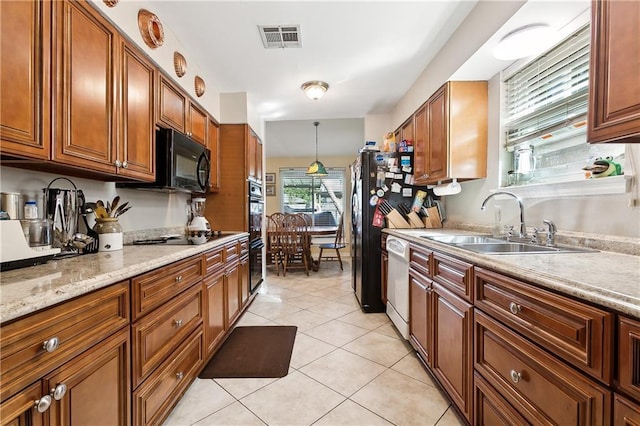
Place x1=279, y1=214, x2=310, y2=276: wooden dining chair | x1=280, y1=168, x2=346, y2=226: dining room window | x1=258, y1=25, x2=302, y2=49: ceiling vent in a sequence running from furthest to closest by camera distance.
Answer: x1=280, y1=168, x2=346, y2=226: dining room window → x1=279, y1=214, x2=310, y2=276: wooden dining chair → x1=258, y1=25, x2=302, y2=49: ceiling vent

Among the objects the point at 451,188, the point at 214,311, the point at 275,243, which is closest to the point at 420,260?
the point at 451,188

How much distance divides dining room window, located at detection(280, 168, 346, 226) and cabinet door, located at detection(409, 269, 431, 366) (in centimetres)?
506

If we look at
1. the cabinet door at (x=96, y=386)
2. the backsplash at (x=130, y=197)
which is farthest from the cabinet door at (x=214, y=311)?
the cabinet door at (x=96, y=386)

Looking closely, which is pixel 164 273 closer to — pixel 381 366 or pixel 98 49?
pixel 98 49

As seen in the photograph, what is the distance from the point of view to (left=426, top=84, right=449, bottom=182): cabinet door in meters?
2.37

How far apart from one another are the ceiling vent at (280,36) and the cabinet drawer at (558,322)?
7.16 ft

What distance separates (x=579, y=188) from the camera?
1.47 m

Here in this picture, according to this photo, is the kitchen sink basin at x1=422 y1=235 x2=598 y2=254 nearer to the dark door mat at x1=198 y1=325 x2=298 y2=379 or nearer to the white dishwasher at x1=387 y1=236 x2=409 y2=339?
the white dishwasher at x1=387 y1=236 x2=409 y2=339

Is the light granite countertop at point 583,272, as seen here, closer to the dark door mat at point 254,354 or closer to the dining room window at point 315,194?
the dark door mat at point 254,354

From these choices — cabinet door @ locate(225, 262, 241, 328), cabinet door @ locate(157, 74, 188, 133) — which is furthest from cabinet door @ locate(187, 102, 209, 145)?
cabinet door @ locate(225, 262, 241, 328)

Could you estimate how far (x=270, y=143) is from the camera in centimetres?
604

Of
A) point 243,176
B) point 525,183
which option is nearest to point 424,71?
point 525,183

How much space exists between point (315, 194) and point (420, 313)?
17.7 feet

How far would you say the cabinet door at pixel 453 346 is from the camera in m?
1.31
